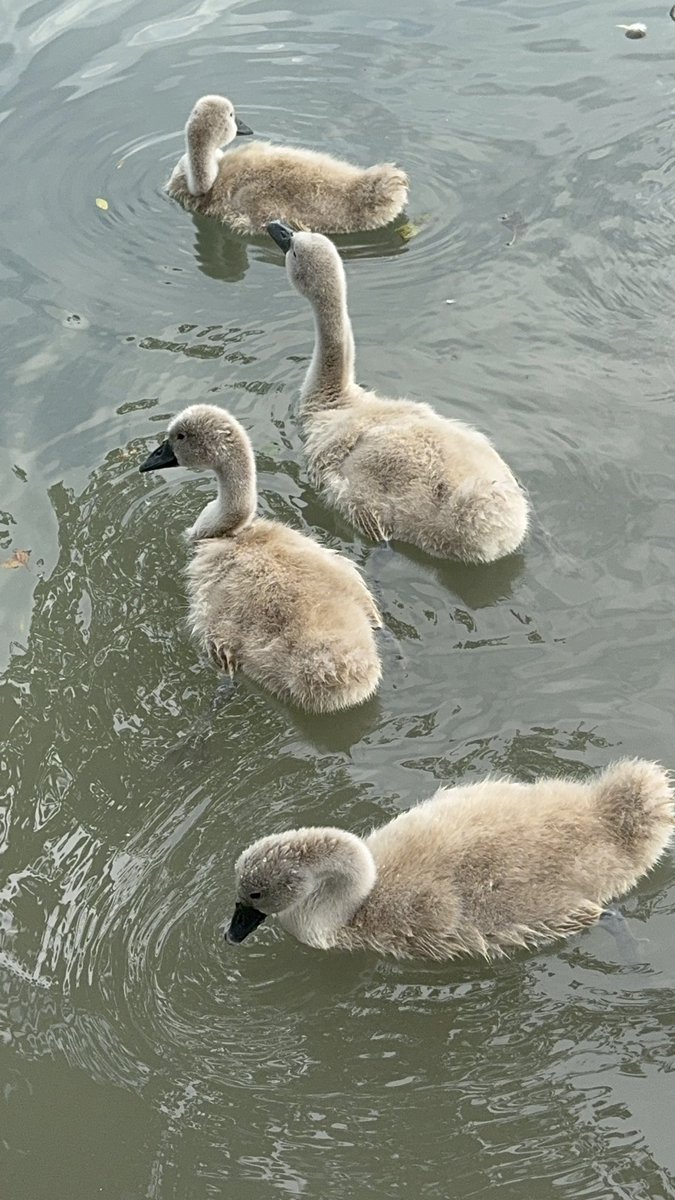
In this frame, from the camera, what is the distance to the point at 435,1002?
12.6 feet

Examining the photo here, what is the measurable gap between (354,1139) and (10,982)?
47.0 inches

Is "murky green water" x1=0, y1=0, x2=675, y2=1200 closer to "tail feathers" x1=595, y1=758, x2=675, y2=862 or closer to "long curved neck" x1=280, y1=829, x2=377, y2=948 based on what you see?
"long curved neck" x1=280, y1=829, x2=377, y2=948

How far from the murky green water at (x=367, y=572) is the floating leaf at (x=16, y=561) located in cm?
5

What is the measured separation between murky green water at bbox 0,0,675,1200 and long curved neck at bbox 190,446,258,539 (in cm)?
30

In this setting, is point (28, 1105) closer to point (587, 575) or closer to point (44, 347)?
point (587, 575)

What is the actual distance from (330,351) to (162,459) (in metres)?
1.02

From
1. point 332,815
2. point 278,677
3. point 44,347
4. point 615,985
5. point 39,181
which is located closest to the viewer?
point 615,985

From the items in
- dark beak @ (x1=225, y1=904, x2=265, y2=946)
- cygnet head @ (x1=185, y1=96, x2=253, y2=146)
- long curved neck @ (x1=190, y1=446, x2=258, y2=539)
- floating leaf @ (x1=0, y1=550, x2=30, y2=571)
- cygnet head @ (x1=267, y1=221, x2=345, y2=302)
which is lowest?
dark beak @ (x1=225, y1=904, x2=265, y2=946)

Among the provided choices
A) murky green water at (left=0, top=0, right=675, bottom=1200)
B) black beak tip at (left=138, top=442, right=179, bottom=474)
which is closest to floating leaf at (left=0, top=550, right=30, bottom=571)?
murky green water at (left=0, top=0, right=675, bottom=1200)

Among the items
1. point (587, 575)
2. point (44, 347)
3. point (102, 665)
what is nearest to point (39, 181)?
point (44, 347)

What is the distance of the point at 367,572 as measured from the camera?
5340 millimetres

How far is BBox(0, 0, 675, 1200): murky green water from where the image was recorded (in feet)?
11.9

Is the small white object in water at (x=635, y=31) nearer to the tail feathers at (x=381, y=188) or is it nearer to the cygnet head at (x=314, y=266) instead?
the tail feathers at (x=381, y=188)

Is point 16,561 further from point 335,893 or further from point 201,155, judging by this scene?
point 201,155
